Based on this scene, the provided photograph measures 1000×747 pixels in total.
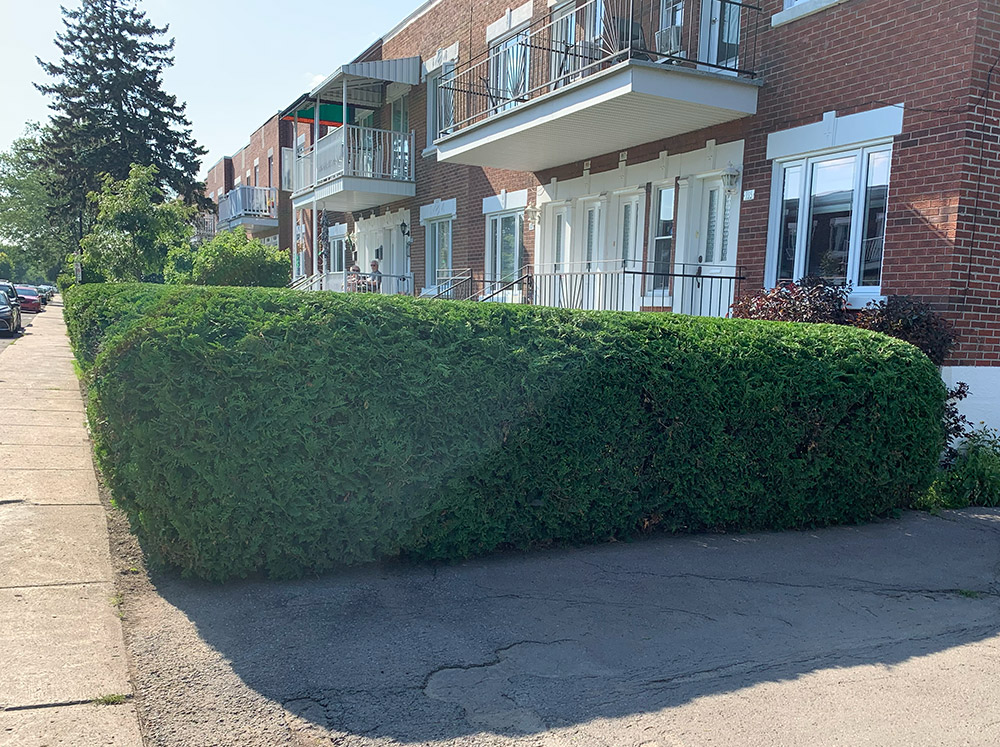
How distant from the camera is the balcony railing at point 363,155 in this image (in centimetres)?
1756

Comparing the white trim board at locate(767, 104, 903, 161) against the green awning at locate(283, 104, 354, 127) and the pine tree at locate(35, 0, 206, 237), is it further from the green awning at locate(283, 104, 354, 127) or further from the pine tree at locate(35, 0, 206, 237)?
the pine tree at locate(35, 0, 206, 237)

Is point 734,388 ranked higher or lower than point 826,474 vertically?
higher

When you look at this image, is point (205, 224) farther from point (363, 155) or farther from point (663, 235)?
A: point (663, 235)

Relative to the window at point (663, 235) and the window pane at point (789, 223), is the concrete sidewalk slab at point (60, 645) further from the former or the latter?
the window at point (663, 235)

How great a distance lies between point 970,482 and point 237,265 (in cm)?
1475

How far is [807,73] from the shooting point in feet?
29.7

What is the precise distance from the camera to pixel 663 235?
439 inches

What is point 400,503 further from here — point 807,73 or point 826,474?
point 807,73

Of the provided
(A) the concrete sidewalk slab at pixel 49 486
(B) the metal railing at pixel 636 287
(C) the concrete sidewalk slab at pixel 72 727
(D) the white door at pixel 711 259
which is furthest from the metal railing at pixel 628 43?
(C) the concrete sidewalk slab at pixel 72 727

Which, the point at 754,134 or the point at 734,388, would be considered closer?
the point at 734,388

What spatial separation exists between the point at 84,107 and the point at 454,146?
36.3 metres

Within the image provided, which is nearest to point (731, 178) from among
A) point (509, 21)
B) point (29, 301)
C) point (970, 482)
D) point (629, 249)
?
point (629, 249)

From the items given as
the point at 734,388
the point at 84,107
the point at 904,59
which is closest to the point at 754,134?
the point at 904,59

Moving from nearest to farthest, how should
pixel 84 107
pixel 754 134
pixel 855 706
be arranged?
pixel 855 706
pixel 754 134
pixel 84 107
